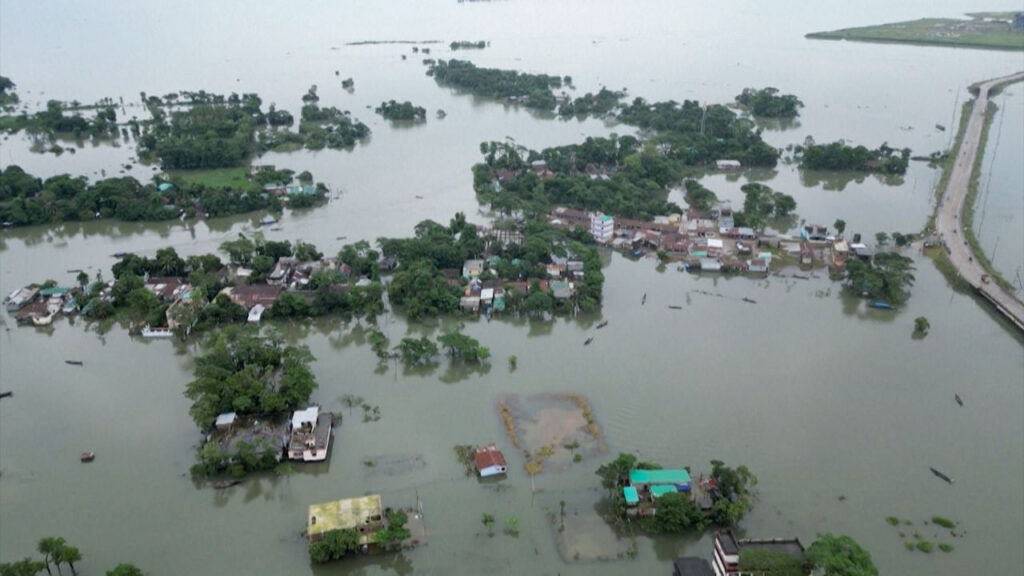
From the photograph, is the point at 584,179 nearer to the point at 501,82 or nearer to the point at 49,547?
the point at 501,82

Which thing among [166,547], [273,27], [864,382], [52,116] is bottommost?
[166,547]

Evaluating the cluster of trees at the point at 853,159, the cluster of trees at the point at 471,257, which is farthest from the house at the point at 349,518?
the cluster of trees at the point at 853,159

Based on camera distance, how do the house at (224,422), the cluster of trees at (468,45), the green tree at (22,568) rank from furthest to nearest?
the cluster of trees at (468,45), the house at (224,422), the green tree at (22,568)

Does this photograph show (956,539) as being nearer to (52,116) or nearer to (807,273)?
(807,273)

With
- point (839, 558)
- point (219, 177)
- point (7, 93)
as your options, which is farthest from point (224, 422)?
point (7, 93)

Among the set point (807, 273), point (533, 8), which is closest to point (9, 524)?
point (807, 273)

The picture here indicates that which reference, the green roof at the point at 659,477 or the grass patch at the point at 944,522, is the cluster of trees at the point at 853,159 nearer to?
the grass patch at the point at 944,522
